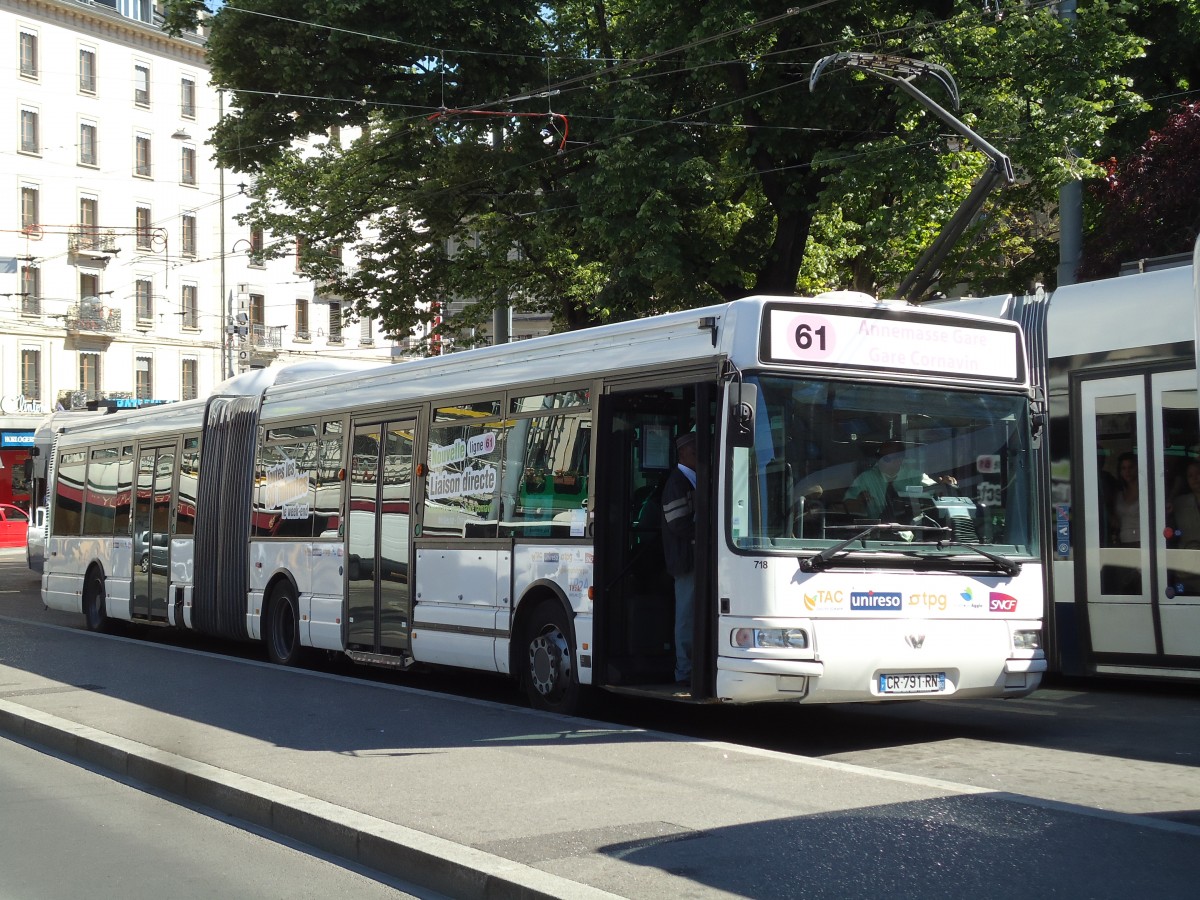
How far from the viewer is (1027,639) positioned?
33.3 feet

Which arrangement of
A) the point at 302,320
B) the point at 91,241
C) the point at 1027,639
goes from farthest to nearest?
the point at 302,320 < the point at 91,241 < the point at 1027,639

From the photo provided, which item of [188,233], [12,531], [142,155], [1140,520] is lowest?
[1140,520]

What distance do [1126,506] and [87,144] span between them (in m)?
57.1

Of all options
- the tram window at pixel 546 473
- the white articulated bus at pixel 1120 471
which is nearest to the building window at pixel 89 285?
the tram window at pixel 546 473

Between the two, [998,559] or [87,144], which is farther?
[87,144]

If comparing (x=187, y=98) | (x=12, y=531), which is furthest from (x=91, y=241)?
(x=12, y=531)

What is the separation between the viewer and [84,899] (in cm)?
639

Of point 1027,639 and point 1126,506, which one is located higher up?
point 1126,506

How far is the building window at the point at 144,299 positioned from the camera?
2525 inches

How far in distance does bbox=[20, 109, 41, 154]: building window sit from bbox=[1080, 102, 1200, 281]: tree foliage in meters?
48.5

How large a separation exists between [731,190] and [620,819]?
17088 millimetres

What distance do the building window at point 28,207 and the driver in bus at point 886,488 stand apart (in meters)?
55.7

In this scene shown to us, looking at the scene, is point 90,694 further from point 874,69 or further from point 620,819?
point 874,69

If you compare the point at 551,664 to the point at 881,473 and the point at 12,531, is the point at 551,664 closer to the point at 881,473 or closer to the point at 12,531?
the point at 881,473
